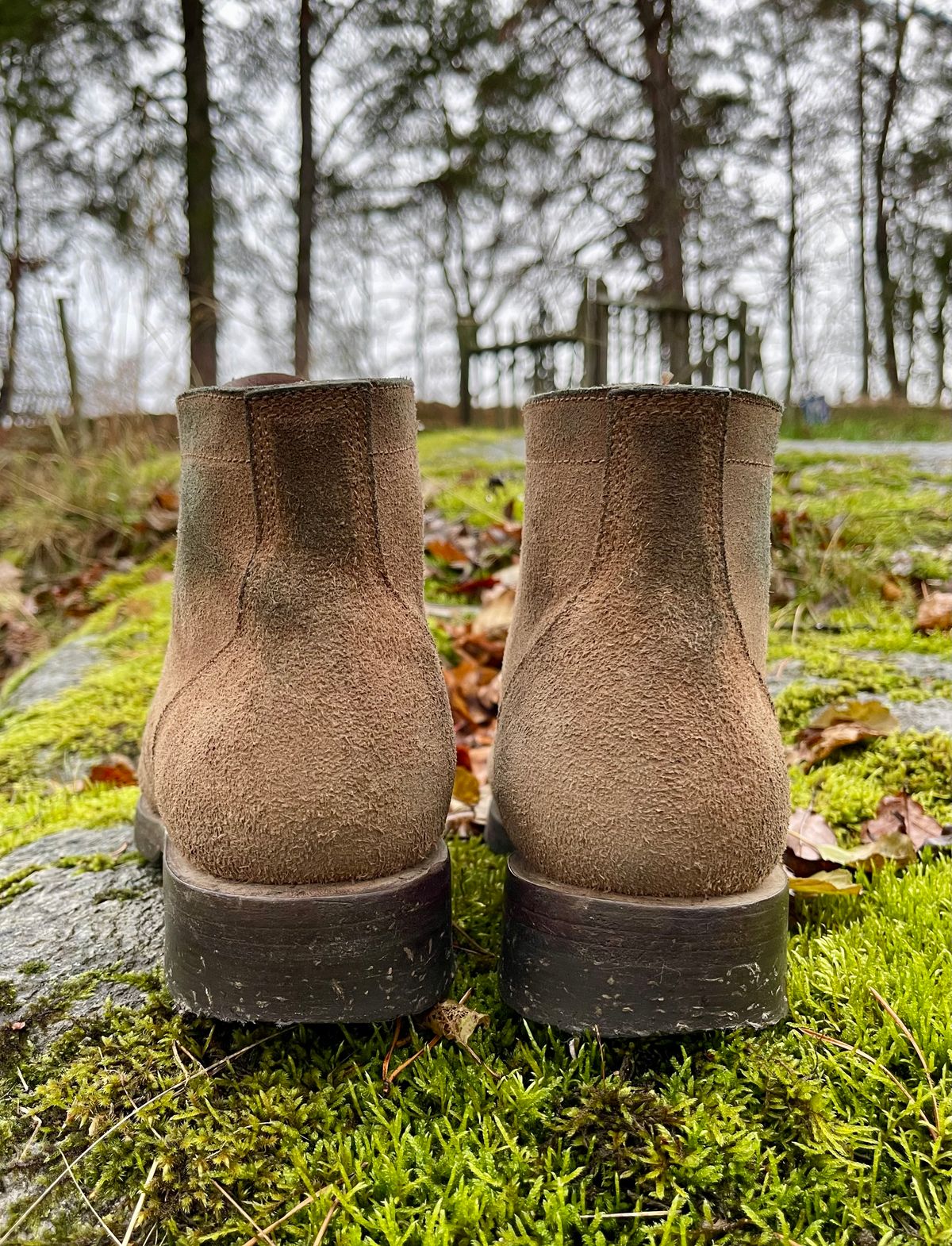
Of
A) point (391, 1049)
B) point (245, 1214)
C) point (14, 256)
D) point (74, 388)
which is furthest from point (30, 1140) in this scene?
point (14, 256)

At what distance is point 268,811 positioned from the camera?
0.88 m

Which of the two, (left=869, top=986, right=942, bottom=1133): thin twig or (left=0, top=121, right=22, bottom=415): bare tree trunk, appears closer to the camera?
(left=869, top=986, right=942, bottom=1133): thin twig

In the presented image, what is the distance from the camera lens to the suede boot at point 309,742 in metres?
0.87

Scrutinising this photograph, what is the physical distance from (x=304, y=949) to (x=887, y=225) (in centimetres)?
1509

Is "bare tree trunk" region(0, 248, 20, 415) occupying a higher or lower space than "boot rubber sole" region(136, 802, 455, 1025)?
higher

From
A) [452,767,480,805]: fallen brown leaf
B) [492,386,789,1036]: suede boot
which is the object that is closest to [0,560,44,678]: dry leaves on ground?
[452,767,480,805]: fallen brown leaf

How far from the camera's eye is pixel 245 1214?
768mm

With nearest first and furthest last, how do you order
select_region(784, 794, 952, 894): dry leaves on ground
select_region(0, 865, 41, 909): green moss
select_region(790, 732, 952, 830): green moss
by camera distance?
select_region(784, 794, 952, 894): dry leaves on ground
select_region(0, 865, 41, 909): green moss
select_region(790, 732, 952, 830): green moss

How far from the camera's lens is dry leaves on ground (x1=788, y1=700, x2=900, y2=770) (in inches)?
66.4

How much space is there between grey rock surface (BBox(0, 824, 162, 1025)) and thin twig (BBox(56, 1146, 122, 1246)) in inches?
7.9

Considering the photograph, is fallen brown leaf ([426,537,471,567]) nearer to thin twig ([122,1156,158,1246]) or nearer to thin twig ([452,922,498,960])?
thin twig ([452,922,498,960])

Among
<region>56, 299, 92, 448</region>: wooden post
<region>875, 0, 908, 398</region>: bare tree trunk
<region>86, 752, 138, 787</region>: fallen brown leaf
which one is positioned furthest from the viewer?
<region>875, 0, 908, 398</region>: bare tree trunk

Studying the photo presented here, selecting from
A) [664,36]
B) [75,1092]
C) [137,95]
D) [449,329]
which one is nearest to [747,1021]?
[75,1092]

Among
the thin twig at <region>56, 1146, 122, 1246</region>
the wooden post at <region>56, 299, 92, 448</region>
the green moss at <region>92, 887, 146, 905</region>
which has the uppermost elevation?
the wooden post at <region>56, 299, 92, 448</region>
